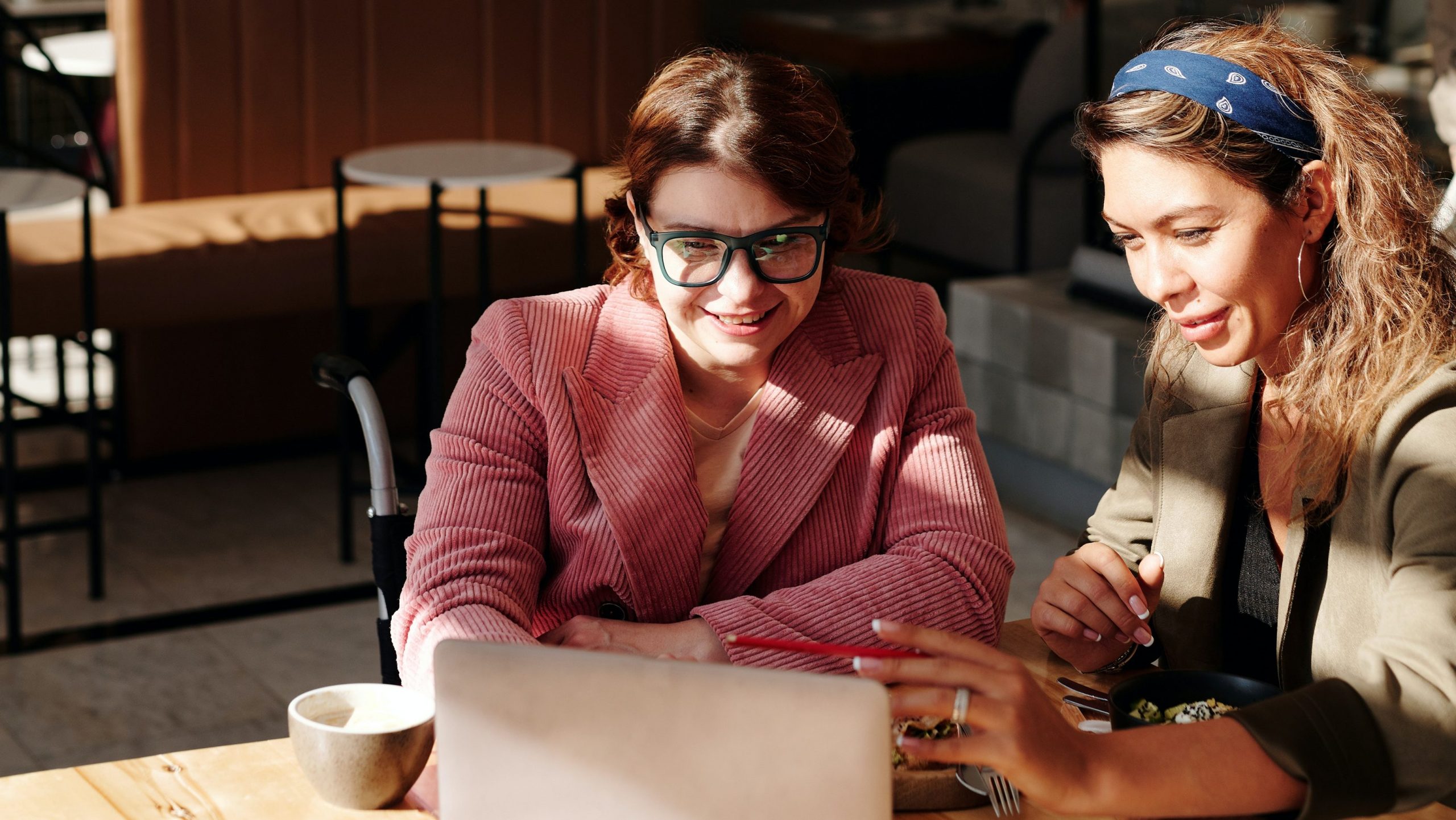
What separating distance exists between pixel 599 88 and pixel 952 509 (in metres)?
Answer: 3.65

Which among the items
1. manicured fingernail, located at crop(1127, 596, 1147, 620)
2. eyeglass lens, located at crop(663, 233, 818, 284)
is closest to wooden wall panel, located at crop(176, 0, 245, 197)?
eyeglass lens, located at crop(663, 233, 818, 284)

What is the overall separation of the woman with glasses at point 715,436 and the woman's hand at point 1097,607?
12cm

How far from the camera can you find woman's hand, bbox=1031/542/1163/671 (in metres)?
1.53

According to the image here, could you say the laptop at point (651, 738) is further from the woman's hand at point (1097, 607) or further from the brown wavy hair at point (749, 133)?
the brown wavy hair at point (749, 133)

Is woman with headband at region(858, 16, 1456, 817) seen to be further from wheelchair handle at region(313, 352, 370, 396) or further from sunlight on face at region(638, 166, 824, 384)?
wheelchair handle at region(313, 352, 370, 396)

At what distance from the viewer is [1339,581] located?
4.57 ft

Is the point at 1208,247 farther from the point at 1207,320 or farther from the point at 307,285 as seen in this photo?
the point at 307,285

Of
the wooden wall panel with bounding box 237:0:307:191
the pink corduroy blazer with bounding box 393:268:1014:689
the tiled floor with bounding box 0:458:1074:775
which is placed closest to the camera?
the pink corduroy blazer with bounding box 393:268:1014:689

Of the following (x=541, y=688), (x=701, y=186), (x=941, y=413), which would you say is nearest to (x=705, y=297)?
(x=701, y=186)

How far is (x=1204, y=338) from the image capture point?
4.56 feet

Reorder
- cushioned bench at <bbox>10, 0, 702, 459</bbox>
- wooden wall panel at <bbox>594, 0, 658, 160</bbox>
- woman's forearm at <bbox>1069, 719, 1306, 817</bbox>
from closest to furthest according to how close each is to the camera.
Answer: woman's forearm at <bbox>1069, 719, 1306, 817</bbox>, cushioned bench at <bbox>10, 0, 702, 459</bbox>, wooden wall panel at <bbox>594, 0, 658, 160</bbox>

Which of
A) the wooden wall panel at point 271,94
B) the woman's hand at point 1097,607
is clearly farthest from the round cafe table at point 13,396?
the woman's hand at point 1097,607

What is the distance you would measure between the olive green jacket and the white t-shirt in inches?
15.2

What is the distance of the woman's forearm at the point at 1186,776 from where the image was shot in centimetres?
110
